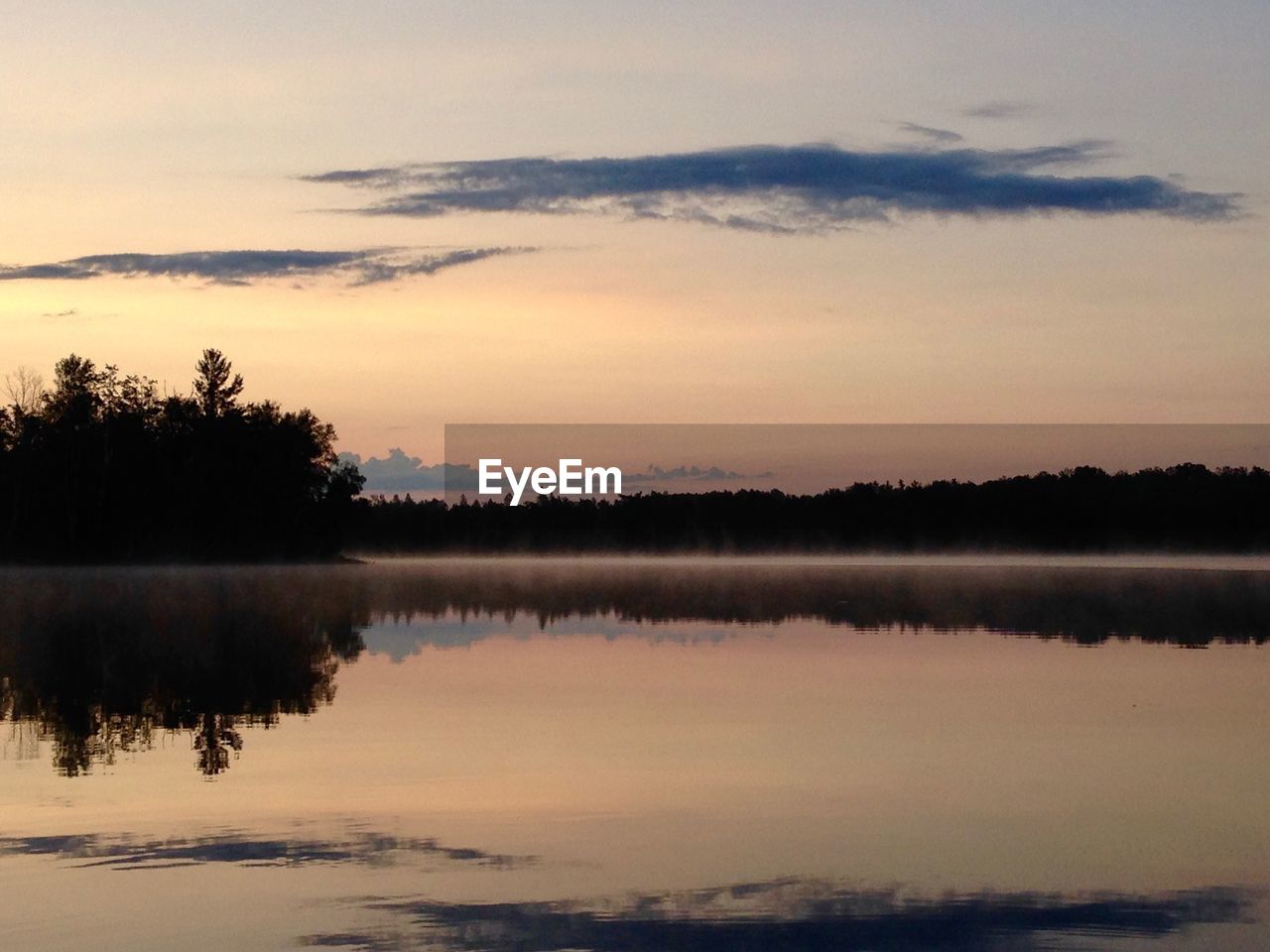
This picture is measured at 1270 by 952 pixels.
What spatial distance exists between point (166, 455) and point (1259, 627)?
111m

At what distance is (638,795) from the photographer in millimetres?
17344

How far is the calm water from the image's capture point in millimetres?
12180

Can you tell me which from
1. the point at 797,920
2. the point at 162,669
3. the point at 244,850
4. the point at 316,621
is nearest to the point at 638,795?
the point at 244,850

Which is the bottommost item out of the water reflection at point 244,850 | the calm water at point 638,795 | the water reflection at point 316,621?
the water reflection at point 316,621

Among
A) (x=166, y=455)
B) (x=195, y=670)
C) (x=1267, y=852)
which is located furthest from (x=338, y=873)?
(x=166, y=455)

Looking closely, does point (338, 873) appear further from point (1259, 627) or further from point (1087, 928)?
point (1259, 627)

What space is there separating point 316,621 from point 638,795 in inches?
1310

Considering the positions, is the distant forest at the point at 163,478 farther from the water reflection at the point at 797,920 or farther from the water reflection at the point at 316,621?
the water reflection at the point at 797,920

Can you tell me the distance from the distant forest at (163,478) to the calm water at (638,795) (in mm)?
98265

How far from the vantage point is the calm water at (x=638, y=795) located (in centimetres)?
1218

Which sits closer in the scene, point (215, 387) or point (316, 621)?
point (316, 621)

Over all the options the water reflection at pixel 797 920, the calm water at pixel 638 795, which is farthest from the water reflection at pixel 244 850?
the water reflection at pixel 797 920

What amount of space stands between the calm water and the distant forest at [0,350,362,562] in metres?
98.3

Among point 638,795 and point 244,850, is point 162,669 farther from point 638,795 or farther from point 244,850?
point 244,850
